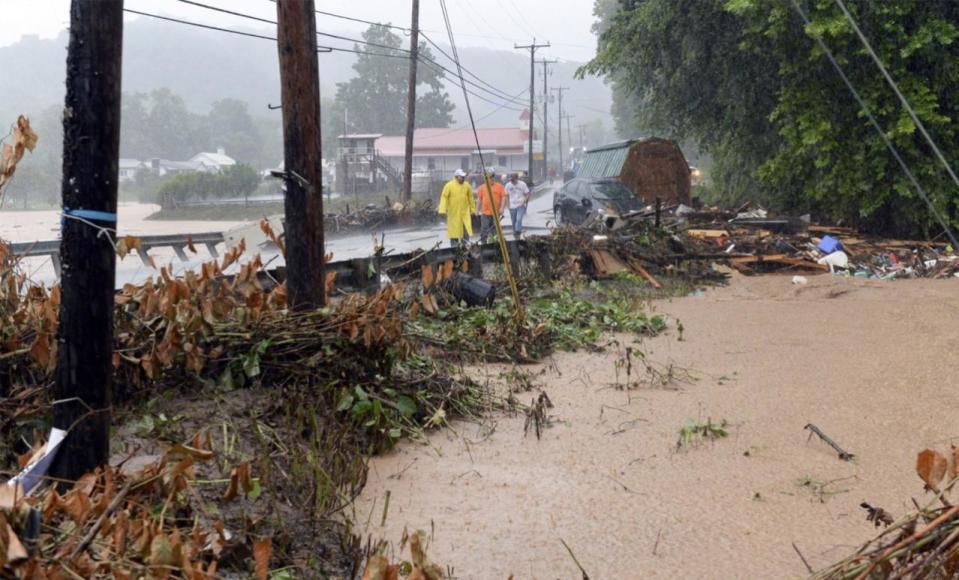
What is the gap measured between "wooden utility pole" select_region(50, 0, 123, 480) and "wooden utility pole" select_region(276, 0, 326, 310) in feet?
10.3

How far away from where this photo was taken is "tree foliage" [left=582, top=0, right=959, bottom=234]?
20594 mm

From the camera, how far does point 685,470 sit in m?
6.66

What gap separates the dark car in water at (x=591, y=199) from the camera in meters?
26.3

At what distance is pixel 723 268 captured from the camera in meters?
18.5

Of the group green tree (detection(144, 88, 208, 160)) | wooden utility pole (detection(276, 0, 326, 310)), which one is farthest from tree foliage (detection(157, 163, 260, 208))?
wooden utility pole (detection(276, 0, 326, 310))

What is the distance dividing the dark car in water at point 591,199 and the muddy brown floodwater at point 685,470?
15.3 metres

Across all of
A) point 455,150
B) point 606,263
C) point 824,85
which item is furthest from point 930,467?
point 455,150

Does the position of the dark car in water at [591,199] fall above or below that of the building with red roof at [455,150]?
below

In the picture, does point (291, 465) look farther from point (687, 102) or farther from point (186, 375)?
point (687, 102)

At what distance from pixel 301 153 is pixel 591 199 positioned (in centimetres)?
2006

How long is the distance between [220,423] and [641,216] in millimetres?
13865

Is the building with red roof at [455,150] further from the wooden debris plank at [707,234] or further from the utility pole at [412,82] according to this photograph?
the wooden debris plank at [707,234]

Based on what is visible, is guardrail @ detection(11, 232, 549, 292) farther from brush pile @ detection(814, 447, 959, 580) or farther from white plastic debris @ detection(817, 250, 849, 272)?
white plastic debris @ detection(817, 250, 849, 272)

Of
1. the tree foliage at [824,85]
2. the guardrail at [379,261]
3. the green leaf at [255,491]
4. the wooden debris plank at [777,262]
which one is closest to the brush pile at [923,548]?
the green leaf at [255,491]
